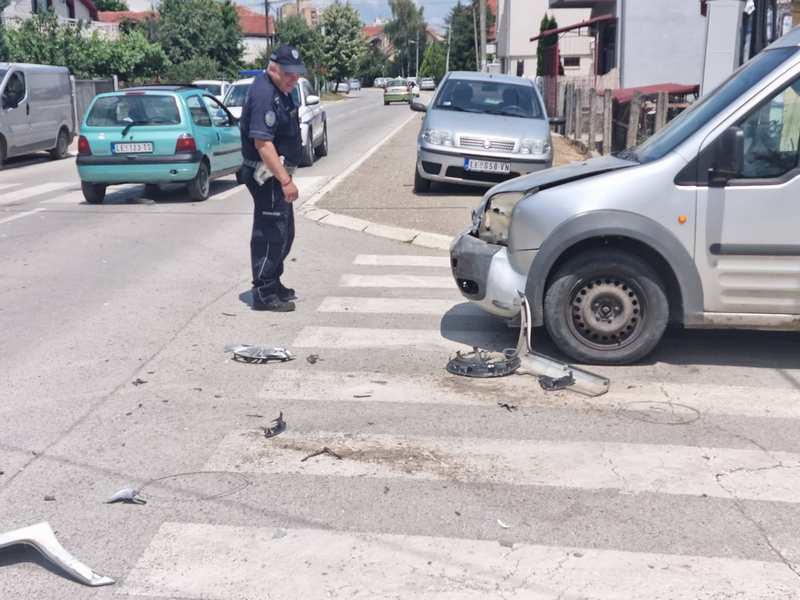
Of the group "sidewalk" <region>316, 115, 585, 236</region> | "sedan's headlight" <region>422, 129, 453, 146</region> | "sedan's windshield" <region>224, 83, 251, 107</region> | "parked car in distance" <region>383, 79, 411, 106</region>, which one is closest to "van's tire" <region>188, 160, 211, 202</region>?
"sidewalk" <region>316, 115, 585, 236</region>

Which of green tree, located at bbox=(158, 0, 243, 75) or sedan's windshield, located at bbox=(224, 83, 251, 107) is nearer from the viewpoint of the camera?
sedan's windshield, located at bbox=(224, 83, 251, 107)

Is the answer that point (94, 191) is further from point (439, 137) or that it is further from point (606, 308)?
point (606, 308)

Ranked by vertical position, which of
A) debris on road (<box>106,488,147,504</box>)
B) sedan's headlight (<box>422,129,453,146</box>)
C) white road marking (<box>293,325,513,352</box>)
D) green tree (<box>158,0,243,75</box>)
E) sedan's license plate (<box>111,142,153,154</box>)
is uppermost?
green tree (<box>158,0,243,75</box>)

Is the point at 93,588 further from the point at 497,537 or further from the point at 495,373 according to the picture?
the point at 495,373

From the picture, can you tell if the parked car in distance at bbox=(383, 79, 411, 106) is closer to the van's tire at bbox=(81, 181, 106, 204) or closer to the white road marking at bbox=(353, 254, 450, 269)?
the van's tire at bbox=(81, 181, 106, 204)

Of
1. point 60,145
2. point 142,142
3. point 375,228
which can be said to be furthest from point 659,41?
point 375,228

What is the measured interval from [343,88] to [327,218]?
90.5m

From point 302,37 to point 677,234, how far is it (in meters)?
74.3

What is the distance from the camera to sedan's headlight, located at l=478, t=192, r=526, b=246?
264 inches

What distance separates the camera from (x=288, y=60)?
7.50 m

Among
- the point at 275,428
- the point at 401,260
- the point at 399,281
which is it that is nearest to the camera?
the point at 275,428

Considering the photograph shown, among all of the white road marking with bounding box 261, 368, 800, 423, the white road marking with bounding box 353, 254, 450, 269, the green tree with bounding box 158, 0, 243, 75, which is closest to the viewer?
the white road marking with bounding box 261, 368, 800, 423

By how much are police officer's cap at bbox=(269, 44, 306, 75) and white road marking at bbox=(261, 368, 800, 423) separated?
2.54 m

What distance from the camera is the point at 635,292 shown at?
6273mm
